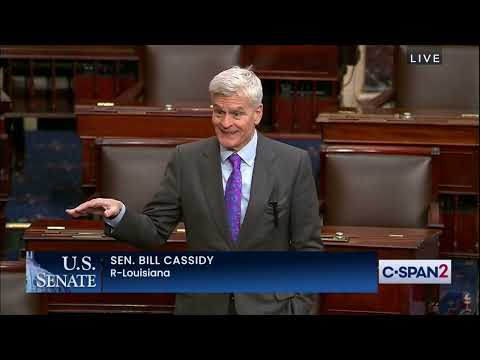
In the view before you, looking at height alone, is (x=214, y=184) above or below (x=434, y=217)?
above

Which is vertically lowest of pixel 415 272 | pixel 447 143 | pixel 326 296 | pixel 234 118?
pixel 326 296

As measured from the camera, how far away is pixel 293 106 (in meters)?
5.23

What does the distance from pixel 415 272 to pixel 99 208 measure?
80 centimetres

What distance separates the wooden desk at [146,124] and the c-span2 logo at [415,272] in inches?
46.4

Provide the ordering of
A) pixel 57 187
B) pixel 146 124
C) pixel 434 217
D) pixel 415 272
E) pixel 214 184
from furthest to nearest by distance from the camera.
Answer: pixel 57 187, pixel 146 124, pixel 434 217, pixel 415 272, pixel 214 184

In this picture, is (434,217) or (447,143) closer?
(434,217)

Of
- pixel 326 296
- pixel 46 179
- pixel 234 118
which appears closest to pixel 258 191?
pixel 234 118

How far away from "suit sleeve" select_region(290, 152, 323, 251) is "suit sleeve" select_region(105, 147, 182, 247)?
0.25 metres

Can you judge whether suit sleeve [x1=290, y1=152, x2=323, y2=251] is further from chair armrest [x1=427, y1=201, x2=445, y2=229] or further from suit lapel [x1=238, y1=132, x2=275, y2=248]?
chair armrest [x1=427, y1=201, x2=445, y2=229]

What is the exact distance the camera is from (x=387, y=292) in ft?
10.7

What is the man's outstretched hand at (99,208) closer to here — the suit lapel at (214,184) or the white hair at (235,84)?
the suit lapel at (214,184)

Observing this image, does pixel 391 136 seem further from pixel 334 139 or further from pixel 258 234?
pixel 258 234

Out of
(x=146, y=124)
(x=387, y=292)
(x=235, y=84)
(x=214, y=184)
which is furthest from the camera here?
(x=146, y=124)

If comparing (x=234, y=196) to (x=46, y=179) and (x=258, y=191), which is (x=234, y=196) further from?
(x=46, y=179)
